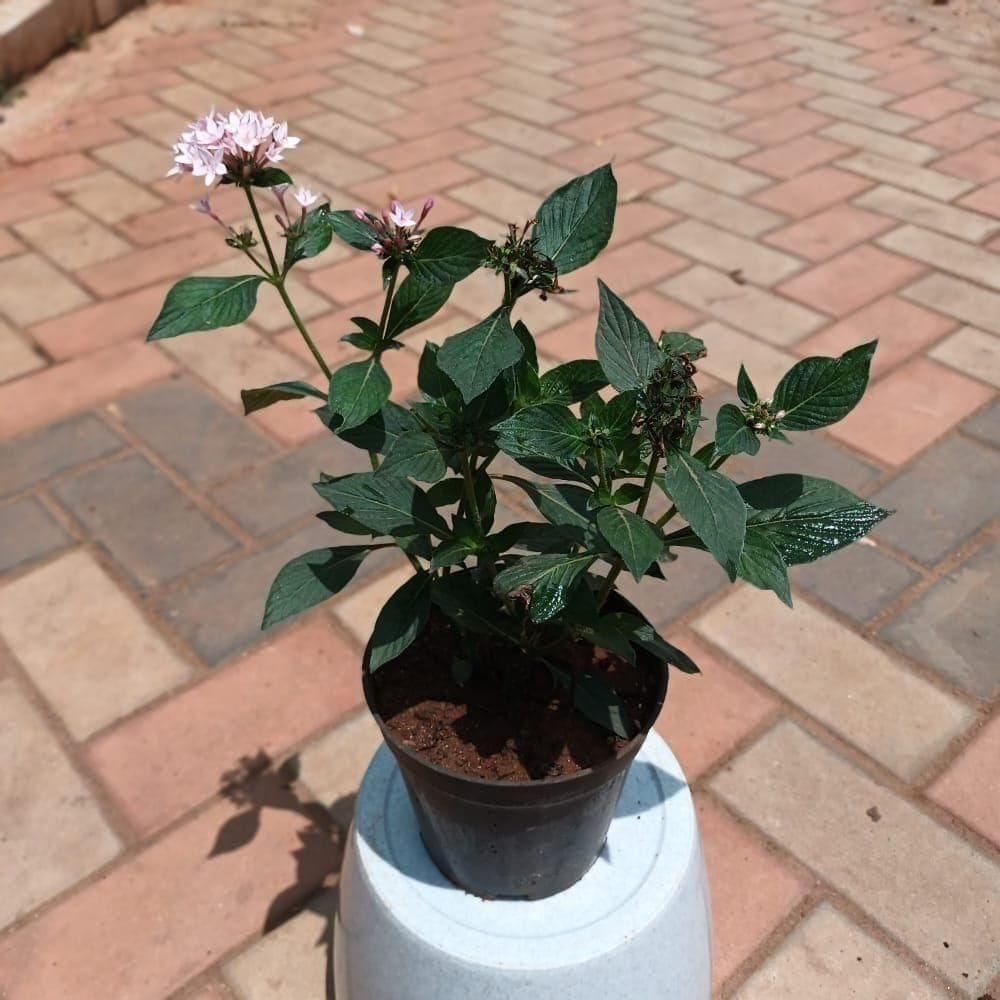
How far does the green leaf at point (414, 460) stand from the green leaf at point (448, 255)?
15cm

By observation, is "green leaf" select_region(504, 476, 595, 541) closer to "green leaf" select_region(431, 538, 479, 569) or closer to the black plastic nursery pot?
"green leaf" select_region(431, 538, 479, 569)

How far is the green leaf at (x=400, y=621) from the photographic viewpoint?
102 centimetres

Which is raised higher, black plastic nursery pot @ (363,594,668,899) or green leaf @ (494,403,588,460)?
green leaf @ (494,403,588,460)

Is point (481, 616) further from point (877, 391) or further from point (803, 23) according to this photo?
point (803, 23)

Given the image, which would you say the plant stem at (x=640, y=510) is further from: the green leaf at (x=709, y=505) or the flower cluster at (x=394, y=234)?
the flower cluster at (x=394, y=234)

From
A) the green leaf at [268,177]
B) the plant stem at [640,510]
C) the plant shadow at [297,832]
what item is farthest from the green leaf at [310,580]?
the plant shadow at [297,832]

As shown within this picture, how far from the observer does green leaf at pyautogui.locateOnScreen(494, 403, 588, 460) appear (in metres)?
0.87

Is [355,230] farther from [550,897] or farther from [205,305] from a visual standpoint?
[550,897]

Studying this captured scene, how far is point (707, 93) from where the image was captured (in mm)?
4191

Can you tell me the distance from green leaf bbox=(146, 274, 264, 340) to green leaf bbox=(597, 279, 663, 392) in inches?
11.8

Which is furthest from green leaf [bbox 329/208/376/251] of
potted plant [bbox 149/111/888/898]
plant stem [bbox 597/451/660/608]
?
plant stem [bbox 597/451/660/608]

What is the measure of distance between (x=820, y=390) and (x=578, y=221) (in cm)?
26

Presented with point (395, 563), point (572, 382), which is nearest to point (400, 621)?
point (572, 382)

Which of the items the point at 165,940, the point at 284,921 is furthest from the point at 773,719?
the point at 165,940
